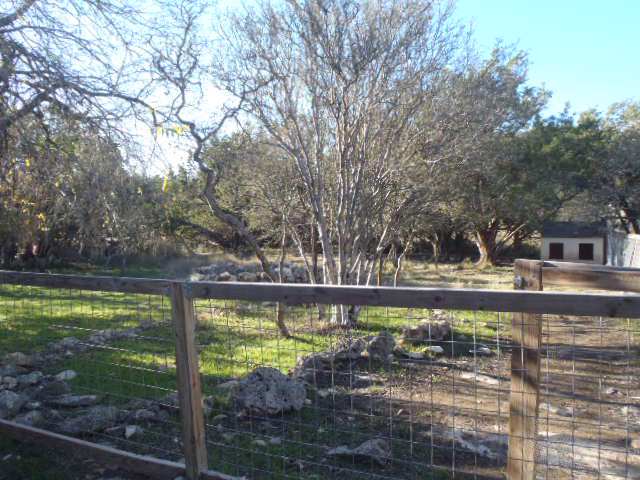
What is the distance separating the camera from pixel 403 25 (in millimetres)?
9438

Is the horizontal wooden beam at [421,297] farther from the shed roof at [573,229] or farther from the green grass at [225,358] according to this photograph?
the shed roof at [573,229]

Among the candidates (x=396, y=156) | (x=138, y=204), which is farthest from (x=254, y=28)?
(x=138, y=204)

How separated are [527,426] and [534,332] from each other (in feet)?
1.86

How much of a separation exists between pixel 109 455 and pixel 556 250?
1312 inches

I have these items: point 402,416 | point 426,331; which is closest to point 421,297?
point 402,416

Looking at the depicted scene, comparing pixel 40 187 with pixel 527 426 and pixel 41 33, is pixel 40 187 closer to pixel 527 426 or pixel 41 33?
pixel 41 33

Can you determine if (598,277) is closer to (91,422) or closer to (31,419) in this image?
(91,422)

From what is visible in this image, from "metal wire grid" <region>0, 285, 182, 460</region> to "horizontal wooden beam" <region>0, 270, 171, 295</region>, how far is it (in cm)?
32

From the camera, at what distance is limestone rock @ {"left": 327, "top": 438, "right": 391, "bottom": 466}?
13.1ft

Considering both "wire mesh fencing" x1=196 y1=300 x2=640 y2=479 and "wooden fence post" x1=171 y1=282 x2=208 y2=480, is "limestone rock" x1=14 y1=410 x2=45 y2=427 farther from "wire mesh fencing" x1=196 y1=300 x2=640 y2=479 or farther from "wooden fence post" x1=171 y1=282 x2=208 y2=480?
"wooden fence post" x1=171 y1=282 x2=208 y2=480

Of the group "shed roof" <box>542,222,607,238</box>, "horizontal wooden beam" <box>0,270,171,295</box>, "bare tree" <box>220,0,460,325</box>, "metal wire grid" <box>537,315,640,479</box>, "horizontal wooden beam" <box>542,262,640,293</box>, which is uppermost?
"bare tree" <box>220,0,460,325</box>

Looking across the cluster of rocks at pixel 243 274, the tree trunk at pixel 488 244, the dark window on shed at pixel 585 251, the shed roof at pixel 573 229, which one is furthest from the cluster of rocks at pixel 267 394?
the dark window on shed at pixel 585 251

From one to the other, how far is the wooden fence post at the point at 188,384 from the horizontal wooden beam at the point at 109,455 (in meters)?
0.10

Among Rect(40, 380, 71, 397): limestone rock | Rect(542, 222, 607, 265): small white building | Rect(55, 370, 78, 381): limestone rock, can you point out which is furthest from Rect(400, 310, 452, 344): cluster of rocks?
Rect(542, 222, 607, 265): small white building
